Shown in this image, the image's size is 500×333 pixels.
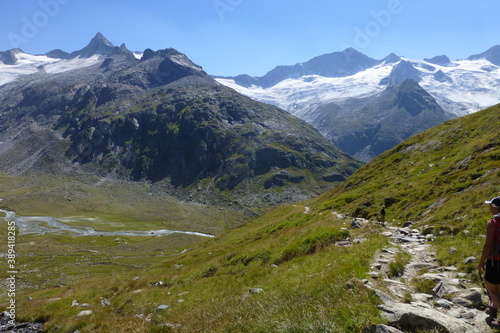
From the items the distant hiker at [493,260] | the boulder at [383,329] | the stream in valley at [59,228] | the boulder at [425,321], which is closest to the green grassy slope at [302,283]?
the boulder at [383,329]

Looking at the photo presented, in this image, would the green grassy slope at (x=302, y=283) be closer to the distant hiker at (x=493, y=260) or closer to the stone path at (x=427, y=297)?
the stone path at (x=427, y=297)

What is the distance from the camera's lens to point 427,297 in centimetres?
1034

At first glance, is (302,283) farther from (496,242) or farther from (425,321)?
(496,242)

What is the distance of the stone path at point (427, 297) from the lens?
7.91 m

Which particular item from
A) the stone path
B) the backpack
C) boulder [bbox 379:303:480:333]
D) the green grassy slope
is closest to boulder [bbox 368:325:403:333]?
the stone path

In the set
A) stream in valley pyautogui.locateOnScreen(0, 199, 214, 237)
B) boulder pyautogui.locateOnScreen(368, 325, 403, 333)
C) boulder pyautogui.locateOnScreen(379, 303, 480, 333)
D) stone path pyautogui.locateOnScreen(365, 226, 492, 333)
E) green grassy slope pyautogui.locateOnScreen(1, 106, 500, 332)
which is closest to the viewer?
boulder pyautogui.locateOnScreen(368, 325, 403, 333)

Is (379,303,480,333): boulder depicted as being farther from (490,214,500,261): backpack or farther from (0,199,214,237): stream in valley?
(0,199,214,237): stream in valley

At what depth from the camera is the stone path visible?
26.0ft

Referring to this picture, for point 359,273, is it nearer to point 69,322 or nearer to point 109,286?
point 69,322

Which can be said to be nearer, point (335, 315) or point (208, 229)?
point (335, 315)

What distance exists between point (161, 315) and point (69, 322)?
27.3 feet

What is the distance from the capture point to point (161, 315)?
1864 centimetres

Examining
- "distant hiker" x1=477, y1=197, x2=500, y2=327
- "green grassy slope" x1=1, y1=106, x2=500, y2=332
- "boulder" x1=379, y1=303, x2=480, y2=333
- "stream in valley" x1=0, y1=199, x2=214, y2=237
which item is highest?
"distant hiker" x1=477, y1=197, x2=500, y2=327

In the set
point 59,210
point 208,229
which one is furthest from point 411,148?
point 59,210
